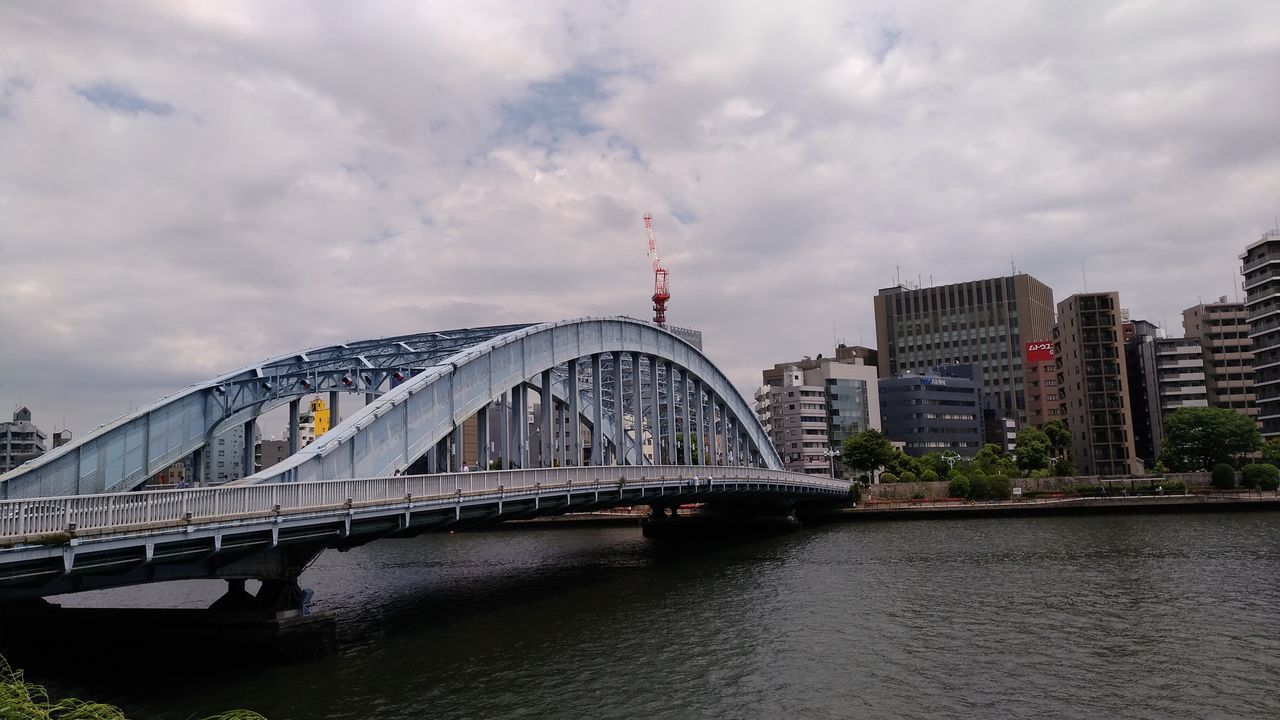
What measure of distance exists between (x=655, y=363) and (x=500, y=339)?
2388 cm

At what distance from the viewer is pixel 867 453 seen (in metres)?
116

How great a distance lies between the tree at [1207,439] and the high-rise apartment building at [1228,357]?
76.8 ft

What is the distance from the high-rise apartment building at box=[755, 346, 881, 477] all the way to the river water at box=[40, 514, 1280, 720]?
85.5m

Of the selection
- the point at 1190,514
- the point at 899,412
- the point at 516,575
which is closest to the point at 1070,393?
the point at 899,412

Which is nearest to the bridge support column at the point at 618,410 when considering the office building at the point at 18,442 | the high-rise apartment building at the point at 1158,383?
the high-rise apartment building at the point at 1158,383

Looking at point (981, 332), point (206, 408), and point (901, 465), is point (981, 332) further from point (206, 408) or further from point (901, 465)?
point (206, 408)

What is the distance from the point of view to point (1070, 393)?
127 metres

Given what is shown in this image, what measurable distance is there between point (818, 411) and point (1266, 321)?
62.2m

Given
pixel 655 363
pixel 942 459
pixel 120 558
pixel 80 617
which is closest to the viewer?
pixel 120 558


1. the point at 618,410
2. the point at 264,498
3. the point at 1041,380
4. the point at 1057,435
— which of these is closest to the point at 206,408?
the point at 264,498

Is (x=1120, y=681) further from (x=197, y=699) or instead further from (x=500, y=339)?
(x=500, y=339)

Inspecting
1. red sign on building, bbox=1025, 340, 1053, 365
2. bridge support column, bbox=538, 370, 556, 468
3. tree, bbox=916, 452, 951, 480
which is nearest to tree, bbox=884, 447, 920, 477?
tree, bbox=916, 452, 951, 480

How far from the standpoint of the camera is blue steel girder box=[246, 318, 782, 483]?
32.2 metres

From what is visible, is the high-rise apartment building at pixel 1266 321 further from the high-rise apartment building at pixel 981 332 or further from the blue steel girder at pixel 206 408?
the blue steel girder at pixel 206 408
